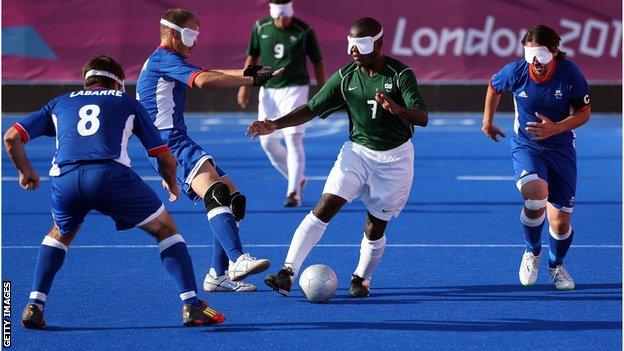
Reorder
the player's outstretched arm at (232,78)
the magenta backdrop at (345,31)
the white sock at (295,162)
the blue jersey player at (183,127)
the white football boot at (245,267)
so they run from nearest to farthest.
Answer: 1. the white football boot at (245,267)
2. the player's outstretched arm at (232,78)
3. the blue jersey player at (183,127)
4. the white sock at (295,162)
5. the magenta backdrop at (345,31)

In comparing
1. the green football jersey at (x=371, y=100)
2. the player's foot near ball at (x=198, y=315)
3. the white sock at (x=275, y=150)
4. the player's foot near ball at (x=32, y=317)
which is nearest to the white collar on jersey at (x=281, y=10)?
the white sock at (x=275, y=150)

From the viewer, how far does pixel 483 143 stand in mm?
20469

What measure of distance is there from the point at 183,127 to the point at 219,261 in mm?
1032

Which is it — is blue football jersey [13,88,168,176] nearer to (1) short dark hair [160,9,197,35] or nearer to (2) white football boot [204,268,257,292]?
(1) short dark hair [160,9,197,35]

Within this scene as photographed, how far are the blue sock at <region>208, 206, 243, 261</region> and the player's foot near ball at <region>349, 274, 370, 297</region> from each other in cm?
87

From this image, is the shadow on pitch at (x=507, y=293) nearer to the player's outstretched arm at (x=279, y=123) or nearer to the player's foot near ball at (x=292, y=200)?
the player's outstretched arm at (x=279, y=123)

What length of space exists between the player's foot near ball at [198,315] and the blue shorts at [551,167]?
8.59ft

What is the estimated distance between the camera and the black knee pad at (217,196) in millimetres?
8719

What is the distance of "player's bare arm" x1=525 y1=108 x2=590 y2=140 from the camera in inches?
343

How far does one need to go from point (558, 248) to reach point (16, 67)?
57.0ft

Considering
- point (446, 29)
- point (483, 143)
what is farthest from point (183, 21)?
point (446, 29)

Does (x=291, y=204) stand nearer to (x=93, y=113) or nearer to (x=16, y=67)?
(x=93, y=113)

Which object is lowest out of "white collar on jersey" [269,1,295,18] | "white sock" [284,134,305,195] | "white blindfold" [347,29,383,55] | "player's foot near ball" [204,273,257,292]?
"white sock" [284,134,305,195]

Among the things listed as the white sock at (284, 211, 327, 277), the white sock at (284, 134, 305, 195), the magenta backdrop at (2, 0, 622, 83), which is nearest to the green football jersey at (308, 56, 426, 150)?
the white sock at (284, 211, 327, 277)
